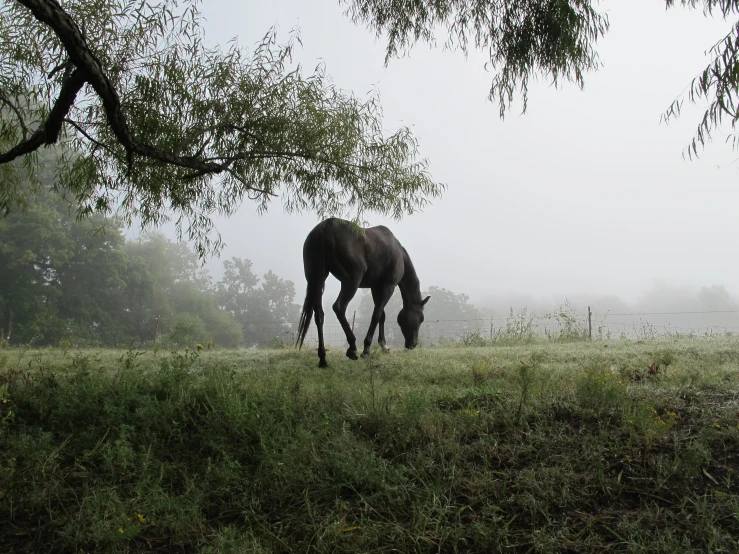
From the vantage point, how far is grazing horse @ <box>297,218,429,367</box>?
7.29m

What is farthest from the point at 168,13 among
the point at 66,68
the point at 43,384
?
Answer: the point at 43,384

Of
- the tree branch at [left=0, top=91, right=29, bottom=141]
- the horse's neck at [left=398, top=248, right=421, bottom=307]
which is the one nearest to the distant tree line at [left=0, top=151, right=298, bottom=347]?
the horse's neck at [left=398, top=248, right=421, bottom=307]

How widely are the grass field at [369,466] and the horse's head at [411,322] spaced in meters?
4.93

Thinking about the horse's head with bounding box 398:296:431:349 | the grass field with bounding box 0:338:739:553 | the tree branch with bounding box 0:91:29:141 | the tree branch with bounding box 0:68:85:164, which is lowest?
the grass field with bounding box 0:338:739:553

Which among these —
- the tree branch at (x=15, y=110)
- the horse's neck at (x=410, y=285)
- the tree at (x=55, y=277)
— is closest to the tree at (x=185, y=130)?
the tree branch at (x=15, y=110)

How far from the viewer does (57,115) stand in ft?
14.1

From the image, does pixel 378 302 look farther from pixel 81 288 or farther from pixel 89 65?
pixel 81 288

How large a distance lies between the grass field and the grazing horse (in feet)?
9.56

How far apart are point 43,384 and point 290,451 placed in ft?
9.60

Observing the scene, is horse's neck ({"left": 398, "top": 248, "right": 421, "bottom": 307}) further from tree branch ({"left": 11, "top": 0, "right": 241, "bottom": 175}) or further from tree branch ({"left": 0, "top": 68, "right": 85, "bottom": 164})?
tree branch ({"left": 0, "top": 68, "right": 85, "bottom": 164})

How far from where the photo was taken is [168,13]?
16.5ft

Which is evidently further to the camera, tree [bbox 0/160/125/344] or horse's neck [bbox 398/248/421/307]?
tree [bbox 0/160/125/344]

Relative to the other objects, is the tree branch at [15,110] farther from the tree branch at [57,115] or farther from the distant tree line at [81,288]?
the distant tree line at [81,288]

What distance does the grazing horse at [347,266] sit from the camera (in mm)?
7289
